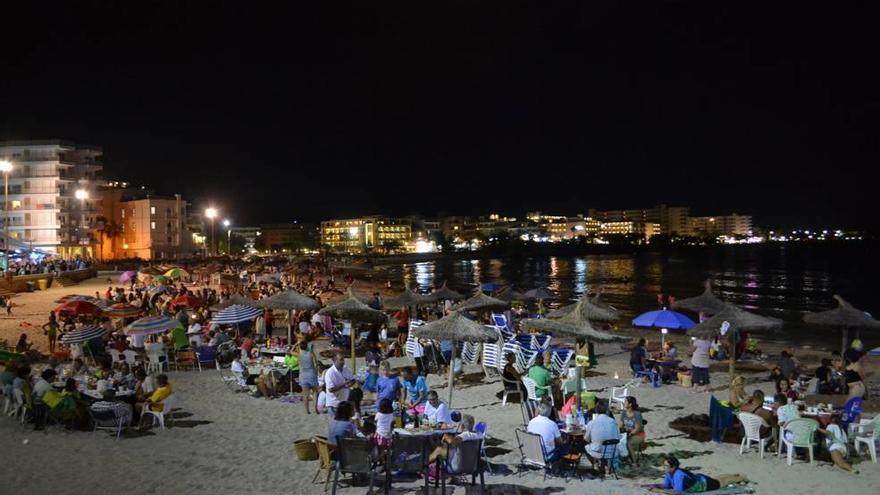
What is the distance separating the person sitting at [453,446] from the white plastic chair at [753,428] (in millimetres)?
4371

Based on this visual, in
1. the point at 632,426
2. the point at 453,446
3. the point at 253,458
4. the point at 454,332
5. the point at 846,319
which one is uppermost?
the point at 454,332

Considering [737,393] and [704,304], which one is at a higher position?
[704,304]

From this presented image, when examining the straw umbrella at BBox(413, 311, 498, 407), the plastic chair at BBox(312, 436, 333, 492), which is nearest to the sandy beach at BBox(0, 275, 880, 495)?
the plastic chair at BBox(312, 436, 333, 492)

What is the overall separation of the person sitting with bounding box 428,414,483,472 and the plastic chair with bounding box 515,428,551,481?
3.12 feet

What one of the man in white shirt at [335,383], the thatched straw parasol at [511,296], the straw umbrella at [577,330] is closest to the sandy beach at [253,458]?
the man in white shirt at [335,383]

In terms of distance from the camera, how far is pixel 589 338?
11.0 meters

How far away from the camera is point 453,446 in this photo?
314 inches

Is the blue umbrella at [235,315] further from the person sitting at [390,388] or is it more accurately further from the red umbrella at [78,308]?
the person sitting at [390,388]

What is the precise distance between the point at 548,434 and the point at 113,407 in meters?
7.04

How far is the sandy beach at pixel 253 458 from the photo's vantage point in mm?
8500

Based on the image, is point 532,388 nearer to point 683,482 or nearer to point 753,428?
point 753,428

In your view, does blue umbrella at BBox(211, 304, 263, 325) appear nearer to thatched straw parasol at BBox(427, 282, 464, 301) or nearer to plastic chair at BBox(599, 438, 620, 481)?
thatched straw parasol at BBox(427, 282, 464, 301)

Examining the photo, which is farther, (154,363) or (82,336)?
(154,363)

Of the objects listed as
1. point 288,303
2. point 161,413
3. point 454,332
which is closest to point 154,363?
point 288,303
